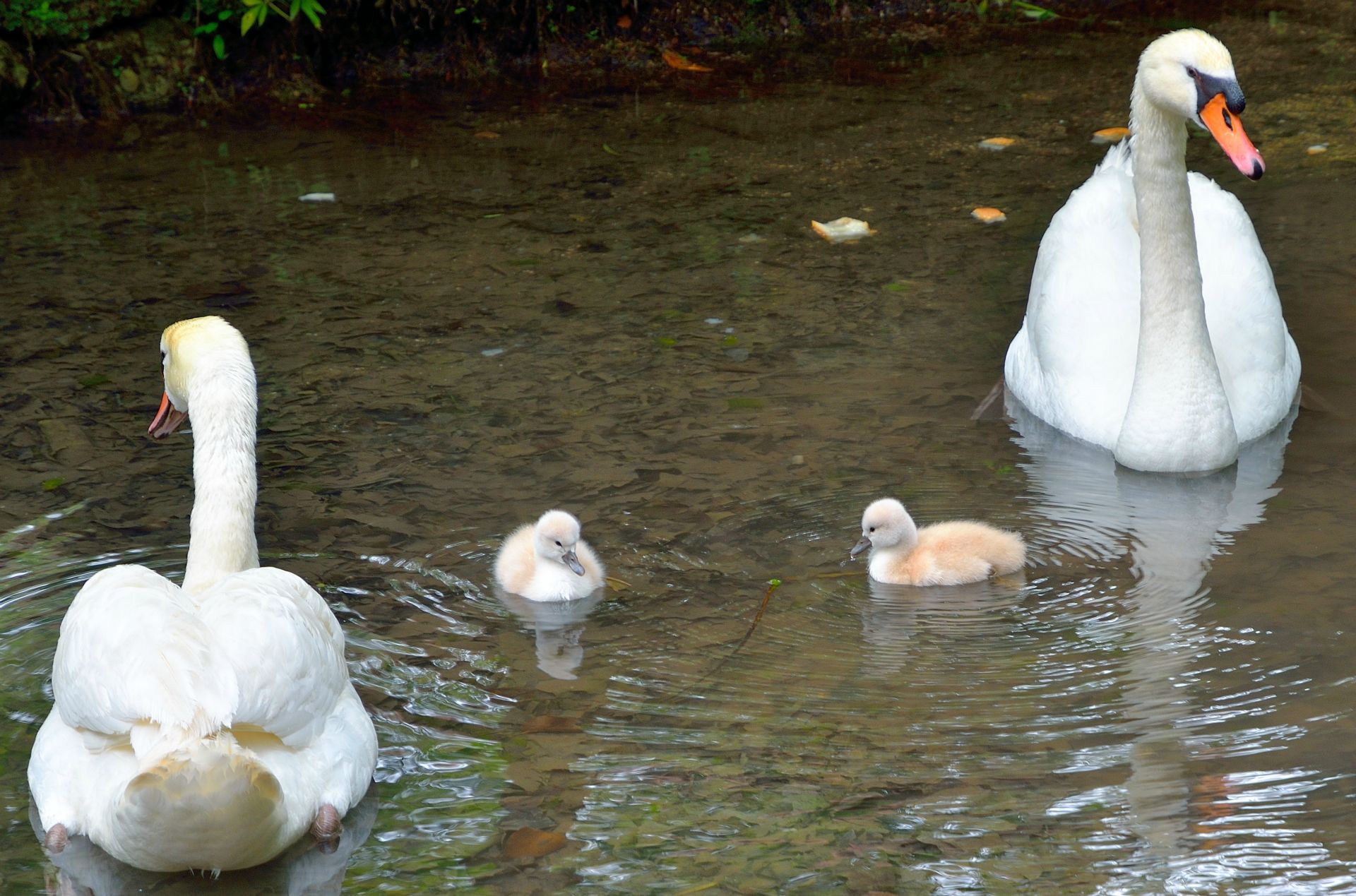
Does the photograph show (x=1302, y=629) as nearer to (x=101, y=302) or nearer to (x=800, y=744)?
(x=800, y=744)

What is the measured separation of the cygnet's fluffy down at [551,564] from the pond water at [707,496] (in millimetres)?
66

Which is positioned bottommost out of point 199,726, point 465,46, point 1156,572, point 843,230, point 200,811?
point 1156,572

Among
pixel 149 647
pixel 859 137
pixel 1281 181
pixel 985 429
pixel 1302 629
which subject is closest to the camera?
pixel 149 647

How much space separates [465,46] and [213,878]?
8048mm

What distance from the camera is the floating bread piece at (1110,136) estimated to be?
8.46 metres

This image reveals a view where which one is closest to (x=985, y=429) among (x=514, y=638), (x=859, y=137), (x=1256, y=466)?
(x=1256, y=466)

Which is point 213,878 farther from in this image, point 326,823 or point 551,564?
point 551,564

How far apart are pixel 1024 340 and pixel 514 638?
8.32 ft

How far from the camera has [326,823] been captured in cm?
338

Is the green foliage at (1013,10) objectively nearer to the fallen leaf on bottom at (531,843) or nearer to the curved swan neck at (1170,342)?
the curved swan neck at (1170,342)

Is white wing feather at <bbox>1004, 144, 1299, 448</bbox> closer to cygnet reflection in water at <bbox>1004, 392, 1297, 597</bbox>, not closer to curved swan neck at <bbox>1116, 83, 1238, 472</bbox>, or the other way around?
cygnet reflection in water at <bbox>1004, 392, 1297, 597</bbox>

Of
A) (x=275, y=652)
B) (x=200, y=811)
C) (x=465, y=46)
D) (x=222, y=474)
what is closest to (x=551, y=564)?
(x=222, y=474)

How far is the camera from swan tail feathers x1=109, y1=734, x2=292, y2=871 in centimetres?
304

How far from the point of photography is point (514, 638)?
14.2 ft
